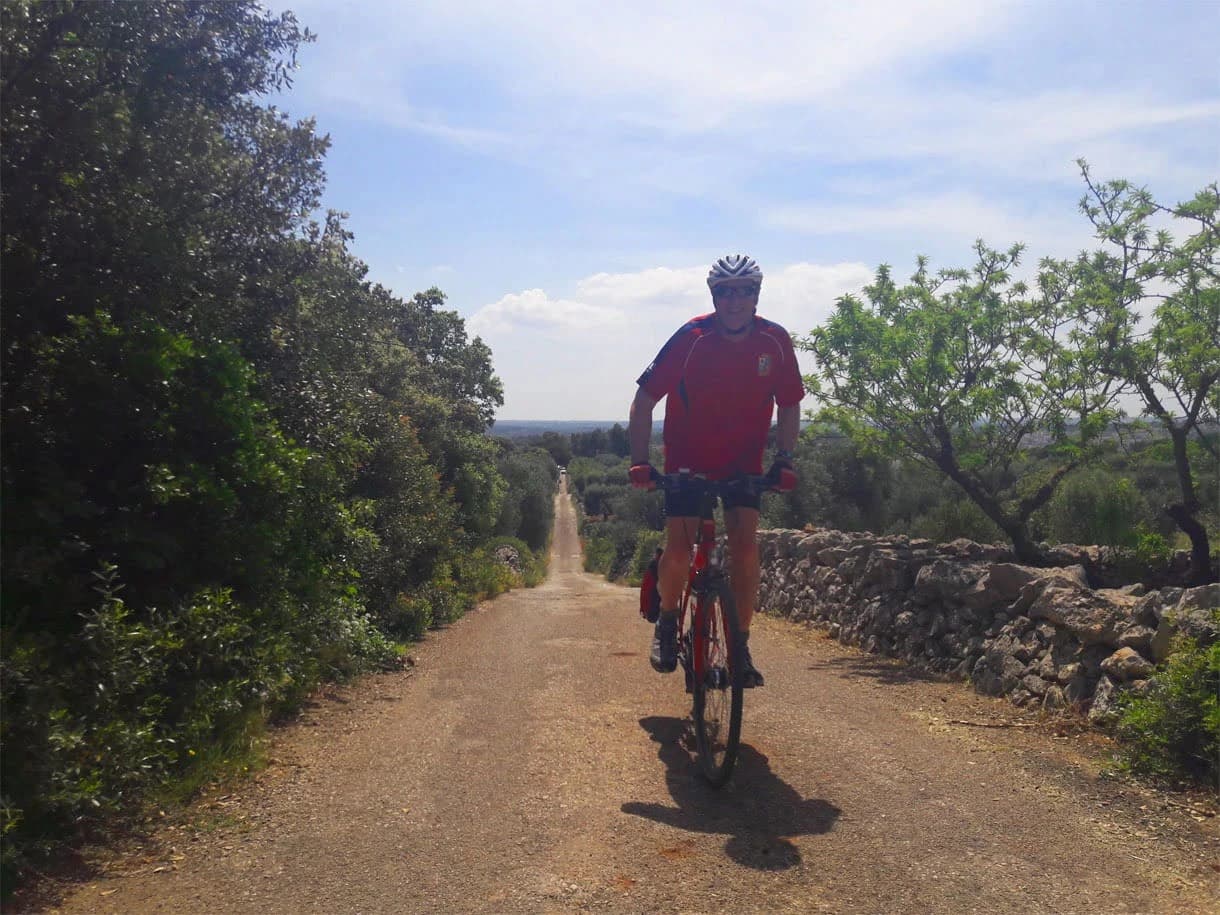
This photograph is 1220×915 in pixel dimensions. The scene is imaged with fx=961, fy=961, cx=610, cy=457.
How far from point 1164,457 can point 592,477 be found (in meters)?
76.5

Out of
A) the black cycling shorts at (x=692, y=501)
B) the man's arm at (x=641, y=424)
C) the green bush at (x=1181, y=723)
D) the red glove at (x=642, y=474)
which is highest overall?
the man's arm at (x=641, y=424)

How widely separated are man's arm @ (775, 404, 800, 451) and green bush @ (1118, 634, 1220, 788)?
2056 millimetres

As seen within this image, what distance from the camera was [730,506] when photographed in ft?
15.2

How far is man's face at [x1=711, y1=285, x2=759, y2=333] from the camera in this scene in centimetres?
467

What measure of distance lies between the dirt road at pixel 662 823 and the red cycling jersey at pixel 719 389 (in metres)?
1.47

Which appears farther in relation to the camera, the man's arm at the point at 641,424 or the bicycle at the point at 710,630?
the man's arm at the point at 641,424

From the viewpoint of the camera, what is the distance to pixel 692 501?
15.2 feet

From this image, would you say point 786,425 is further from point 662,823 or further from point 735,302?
point 662,823

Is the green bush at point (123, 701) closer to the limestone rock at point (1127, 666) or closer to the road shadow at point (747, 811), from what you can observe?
the road shadow at point (747, 811)

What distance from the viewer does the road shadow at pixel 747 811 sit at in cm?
353

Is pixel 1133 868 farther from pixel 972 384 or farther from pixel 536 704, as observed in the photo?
pixel 972 384

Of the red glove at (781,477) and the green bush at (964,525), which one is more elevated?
the red glove at (781,477)

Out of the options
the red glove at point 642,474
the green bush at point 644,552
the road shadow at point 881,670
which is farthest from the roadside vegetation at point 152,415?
the green bush at point 644,552

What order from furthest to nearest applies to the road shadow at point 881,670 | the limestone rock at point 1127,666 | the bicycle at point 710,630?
the road shadow at point 881,670
the limestone rock at point 1127,666
the bicycle at point 710,630
